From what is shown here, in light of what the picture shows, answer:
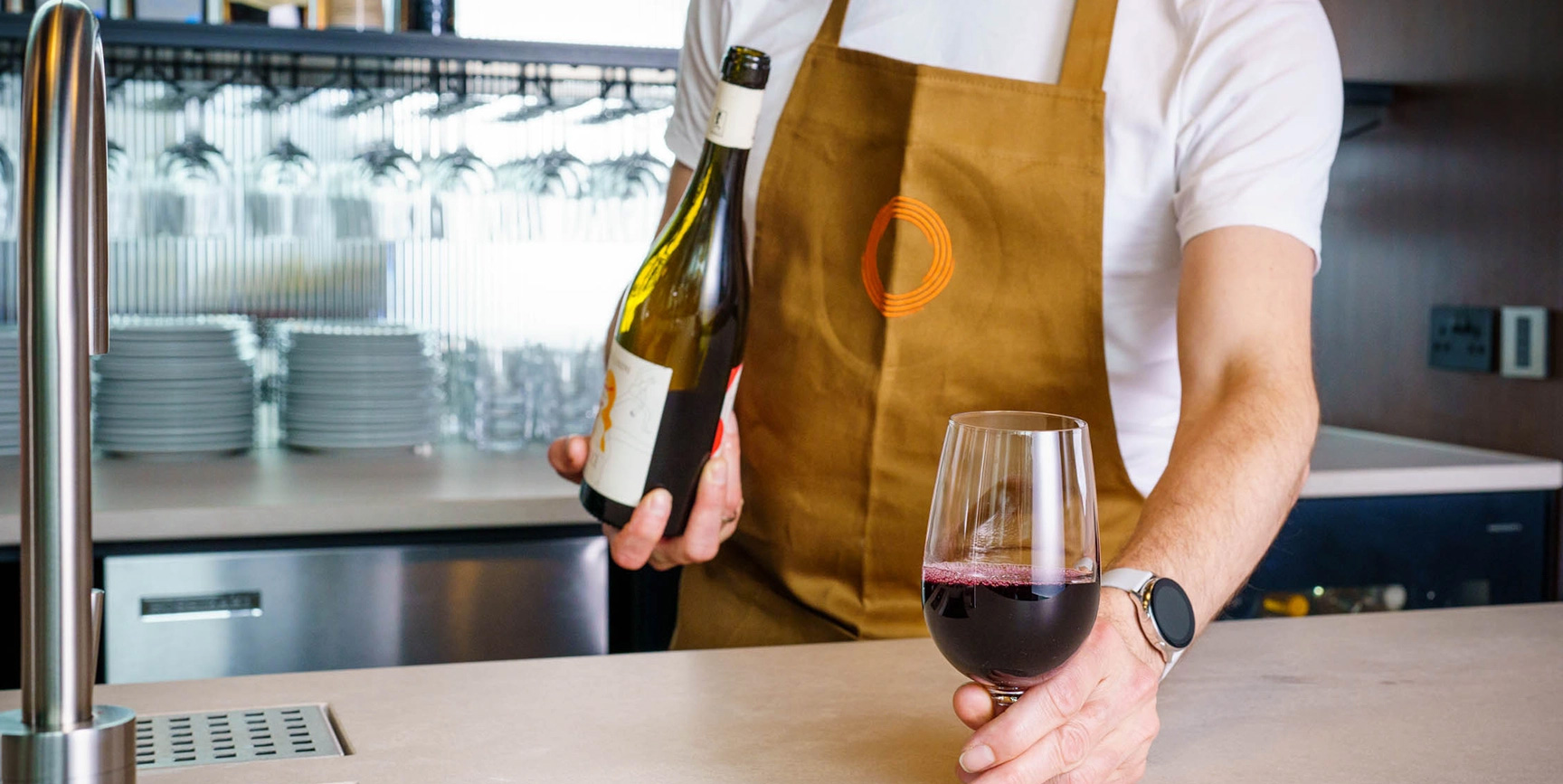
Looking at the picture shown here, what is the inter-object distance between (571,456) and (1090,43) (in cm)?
53

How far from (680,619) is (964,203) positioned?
0.47 metres

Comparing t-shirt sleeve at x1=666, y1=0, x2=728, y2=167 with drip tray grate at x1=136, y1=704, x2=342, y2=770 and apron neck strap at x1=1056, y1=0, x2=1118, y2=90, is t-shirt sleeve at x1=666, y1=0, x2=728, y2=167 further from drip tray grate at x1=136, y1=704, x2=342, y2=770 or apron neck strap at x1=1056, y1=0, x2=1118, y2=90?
drip tray grate at x1=136, y1=704, x2=342, y2=770

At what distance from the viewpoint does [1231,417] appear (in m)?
0.91

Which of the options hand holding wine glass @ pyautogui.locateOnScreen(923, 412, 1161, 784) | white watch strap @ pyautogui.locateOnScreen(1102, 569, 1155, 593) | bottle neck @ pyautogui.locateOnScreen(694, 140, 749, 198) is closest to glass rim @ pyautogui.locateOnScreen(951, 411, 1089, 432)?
hand holding wine glass @ pyautogui.locateOnScreen(923, 412, 1161, 784)

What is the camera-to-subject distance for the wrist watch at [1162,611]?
700 mm

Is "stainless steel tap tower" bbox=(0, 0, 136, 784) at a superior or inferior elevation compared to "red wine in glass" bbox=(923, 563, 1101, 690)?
superior

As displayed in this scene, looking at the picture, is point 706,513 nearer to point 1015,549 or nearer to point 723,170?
point 723,170

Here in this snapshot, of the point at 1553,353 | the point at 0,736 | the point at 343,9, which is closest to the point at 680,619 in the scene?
the point at 0,736

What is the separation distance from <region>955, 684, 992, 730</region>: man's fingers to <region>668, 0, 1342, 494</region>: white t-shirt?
1.66 feet

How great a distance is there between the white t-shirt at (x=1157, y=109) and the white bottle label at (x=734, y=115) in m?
0.23

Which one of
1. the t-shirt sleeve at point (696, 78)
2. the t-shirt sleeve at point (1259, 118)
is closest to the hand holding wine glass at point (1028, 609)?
the t-shirt sleeve at point (1259, 118)

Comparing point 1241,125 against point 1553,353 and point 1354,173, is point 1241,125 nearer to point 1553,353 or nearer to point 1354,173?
point 1553,353

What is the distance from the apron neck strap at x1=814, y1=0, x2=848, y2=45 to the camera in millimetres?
1225

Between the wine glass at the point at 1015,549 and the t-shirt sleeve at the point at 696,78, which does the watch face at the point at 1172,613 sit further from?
the t-shirt sleeve at the point at 696,78
